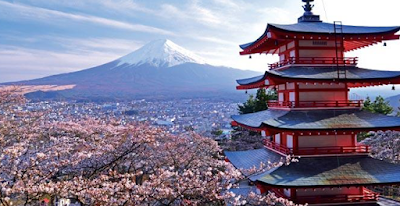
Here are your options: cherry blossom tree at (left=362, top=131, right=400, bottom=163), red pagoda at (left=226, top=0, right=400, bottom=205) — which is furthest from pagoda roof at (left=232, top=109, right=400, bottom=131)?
cherry blossom tree at (left=362, top=131, right=400, bottom=163)

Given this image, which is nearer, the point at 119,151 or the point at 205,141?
the point at 119,151

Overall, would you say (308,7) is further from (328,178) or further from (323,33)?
(328,178)

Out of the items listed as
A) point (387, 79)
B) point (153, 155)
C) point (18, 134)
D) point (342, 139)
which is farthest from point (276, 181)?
point (18, 134)

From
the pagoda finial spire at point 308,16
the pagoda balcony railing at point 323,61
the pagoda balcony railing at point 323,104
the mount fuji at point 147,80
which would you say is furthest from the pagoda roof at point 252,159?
the mount fuji at point 147,80

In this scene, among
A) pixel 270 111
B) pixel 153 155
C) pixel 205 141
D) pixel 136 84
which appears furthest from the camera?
pixel 136 84

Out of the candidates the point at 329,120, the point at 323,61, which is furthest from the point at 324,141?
the point at 323,61

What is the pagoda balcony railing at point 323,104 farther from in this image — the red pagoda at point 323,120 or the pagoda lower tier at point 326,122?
the pagoda lower tier at point 326,122

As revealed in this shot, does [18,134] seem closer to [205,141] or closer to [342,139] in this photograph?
[205,141]
